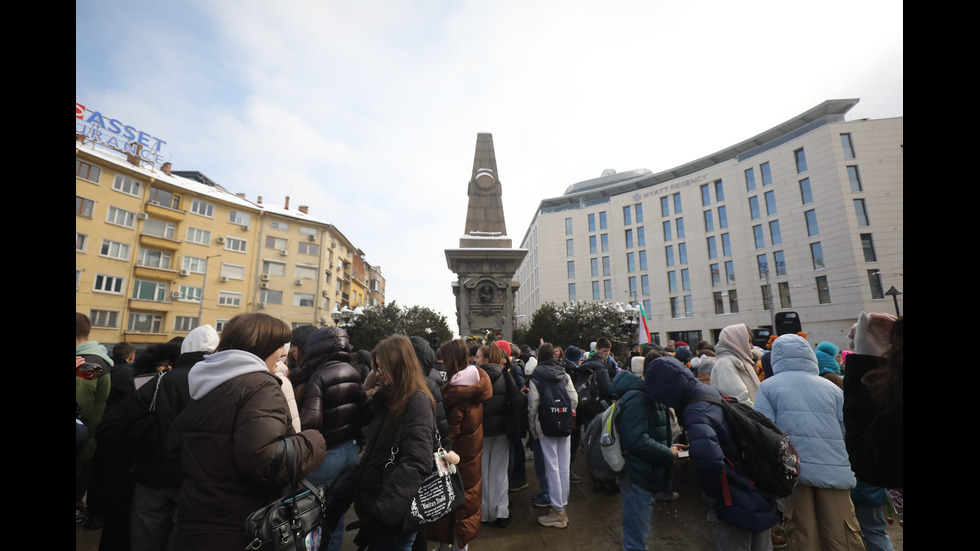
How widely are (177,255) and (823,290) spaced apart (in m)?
51.5

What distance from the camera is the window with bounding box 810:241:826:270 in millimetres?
32219

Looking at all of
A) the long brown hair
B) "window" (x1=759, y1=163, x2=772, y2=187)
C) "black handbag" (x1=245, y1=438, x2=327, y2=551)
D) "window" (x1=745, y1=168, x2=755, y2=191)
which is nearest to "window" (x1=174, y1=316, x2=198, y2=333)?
the long brown hair

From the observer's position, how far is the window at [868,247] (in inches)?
1187

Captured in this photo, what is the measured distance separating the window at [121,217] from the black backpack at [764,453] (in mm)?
36108

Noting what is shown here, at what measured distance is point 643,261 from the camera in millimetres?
44438

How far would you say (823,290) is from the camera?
31.8 metres

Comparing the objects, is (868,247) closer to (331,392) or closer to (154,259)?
(331,392)

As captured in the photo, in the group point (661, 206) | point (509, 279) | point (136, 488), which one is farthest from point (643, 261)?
point (136, 488)

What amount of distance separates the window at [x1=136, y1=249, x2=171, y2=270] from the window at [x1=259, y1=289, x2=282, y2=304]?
6743 mm

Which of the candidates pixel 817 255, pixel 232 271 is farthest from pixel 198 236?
pixel 817 255

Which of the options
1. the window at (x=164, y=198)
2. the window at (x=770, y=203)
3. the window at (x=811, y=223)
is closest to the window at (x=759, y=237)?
the window at (x=770, y=203)
